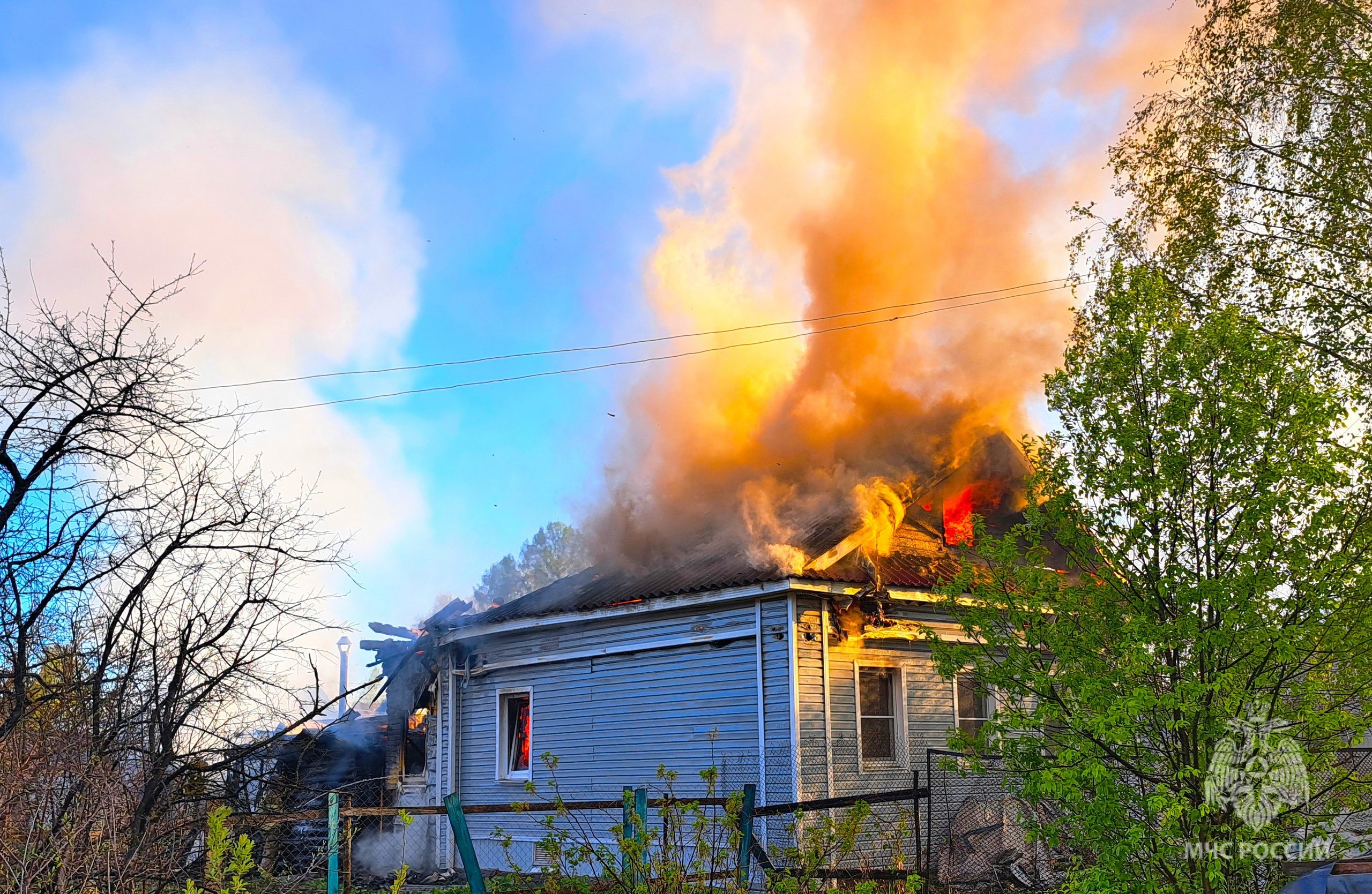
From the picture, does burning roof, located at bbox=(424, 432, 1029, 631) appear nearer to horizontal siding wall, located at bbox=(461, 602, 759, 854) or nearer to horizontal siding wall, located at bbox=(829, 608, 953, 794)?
horizontal siding wall, located at bbox=(461, 602, 759, 854)

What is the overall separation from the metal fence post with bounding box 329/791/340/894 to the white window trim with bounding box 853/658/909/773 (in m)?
7.45

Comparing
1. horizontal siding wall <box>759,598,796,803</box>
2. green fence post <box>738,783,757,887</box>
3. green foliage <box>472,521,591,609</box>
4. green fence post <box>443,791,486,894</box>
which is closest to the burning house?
horizontal siding wall <box>759,598,796,803</box>

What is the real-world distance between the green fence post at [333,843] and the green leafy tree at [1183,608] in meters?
5.19

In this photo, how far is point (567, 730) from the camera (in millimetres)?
16406

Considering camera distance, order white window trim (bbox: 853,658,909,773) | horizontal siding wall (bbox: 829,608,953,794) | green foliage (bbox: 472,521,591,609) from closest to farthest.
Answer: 1. horizontal siding wall (bbox: 829,608,953,794)
2. white window trim (bbox: 853,658,909,773)
3. green foliage (bbox: 472,521,591,609)

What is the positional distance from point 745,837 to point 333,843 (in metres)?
3.52

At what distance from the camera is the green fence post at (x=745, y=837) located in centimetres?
623

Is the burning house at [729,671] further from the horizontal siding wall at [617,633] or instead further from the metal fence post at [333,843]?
the metal fence post at [333,843]

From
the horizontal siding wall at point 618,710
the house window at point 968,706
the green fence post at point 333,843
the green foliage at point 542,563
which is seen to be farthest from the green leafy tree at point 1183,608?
the green foliage at point 542,563

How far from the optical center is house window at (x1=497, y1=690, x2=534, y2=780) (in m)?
17.2

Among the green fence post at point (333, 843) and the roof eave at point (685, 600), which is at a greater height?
the roof eave at point (685, 600)

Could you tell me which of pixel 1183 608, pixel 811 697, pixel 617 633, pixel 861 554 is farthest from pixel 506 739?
pixel 1183 608

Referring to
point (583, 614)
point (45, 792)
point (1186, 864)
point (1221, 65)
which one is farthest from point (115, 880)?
point (1221, 65)

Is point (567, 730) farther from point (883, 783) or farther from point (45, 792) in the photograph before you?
point (45, 792)
